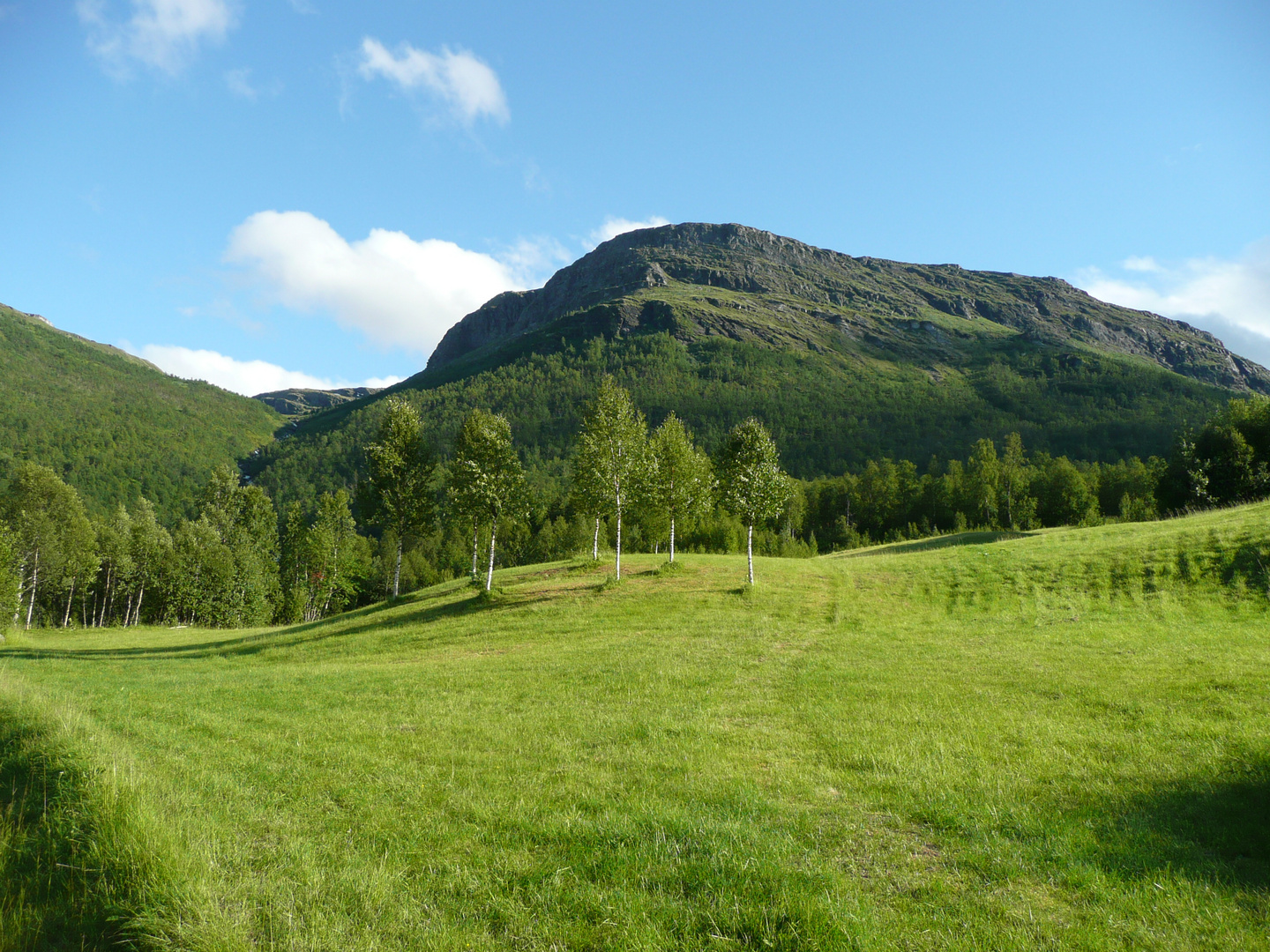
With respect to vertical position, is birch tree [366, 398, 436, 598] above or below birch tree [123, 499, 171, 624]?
above

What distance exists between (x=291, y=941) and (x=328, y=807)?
3423mm

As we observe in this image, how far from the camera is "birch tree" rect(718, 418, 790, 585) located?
3544 cm

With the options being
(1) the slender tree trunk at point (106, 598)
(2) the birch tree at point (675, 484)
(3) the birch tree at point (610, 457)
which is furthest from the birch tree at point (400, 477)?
(1) the slender tree trunk at point (106, 598)

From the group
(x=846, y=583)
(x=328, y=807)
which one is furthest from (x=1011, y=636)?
(x=328, y=807)

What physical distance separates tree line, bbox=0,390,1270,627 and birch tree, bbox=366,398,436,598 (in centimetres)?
15

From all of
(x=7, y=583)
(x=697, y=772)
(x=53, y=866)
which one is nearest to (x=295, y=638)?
(x=53, y=866)

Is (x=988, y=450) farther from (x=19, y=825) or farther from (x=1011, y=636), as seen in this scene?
(x=19, y=825)

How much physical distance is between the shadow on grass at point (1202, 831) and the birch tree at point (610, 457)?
1226 inches

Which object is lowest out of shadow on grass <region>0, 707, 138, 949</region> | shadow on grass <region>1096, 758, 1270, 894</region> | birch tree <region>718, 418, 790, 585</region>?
shadow on grass <region>0, 707, 138, 949</region>

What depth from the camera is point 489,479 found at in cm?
3894

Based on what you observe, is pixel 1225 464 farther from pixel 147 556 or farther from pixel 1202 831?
pixel 147 556

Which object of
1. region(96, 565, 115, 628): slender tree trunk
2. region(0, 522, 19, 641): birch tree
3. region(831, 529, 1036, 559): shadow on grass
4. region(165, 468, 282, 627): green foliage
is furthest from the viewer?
region(96, 565, 115, 628): slender tree trunk

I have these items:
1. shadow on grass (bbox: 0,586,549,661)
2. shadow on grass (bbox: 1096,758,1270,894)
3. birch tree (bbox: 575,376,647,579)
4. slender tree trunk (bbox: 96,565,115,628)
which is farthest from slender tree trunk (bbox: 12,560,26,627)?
shadow on grass (bbox: 1096,758,1270,894)

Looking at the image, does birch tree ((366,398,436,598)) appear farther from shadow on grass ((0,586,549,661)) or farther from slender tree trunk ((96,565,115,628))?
slender tree trunk ((96,565,115,628))
